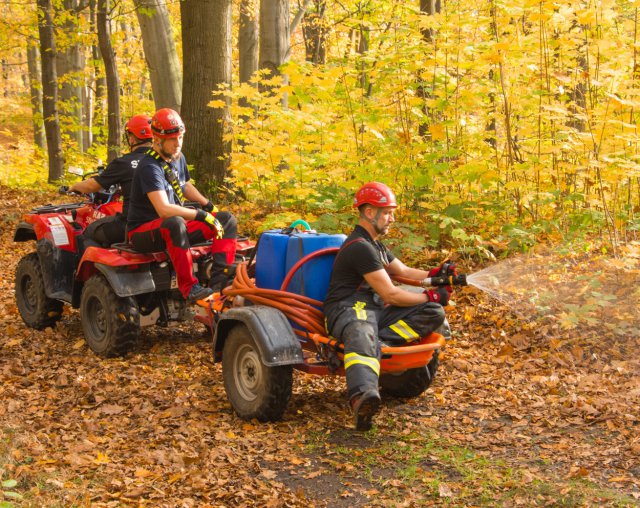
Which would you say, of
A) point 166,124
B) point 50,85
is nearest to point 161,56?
point 50,85

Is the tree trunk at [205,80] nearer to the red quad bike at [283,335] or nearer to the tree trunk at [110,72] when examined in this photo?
the tree trunk at [110,72]

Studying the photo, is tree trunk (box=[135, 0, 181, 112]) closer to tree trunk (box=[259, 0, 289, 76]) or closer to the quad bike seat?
tree trunk (box=[259, 0, 289, 76])

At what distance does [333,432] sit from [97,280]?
3.18 metres

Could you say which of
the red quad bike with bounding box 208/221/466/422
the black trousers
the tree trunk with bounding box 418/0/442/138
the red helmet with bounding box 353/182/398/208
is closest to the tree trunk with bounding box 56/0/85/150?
the tree trunk with bounding box 418/0/442/138

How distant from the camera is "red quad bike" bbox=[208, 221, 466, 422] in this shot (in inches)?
205

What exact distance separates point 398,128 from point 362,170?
97 cm

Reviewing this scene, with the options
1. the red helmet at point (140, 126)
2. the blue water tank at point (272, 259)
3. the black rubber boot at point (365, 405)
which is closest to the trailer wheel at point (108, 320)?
the red helmet at point (140, 126)

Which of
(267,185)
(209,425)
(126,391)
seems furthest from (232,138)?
A: (209,425)

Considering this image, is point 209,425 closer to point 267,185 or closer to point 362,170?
point 362,170

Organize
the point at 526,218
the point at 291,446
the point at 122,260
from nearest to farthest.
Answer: the point at 291,446
the point at 122,260
the point at 526,218

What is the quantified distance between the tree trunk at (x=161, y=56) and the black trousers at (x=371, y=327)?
9080 millimetres

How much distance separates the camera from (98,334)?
23.7ft

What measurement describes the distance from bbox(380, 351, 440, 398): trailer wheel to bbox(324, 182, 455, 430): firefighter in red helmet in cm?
57

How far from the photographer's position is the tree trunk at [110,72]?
1367 centimetres
